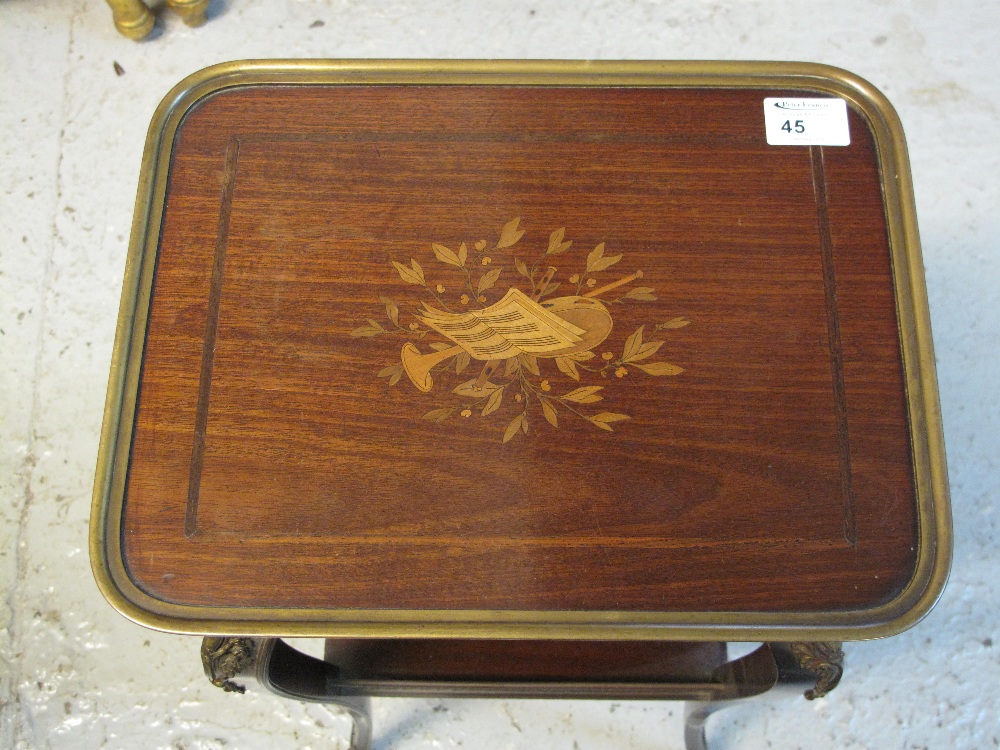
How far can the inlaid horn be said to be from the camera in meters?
1.04

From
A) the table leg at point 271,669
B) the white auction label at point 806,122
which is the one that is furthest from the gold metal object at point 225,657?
the white auction label at point 806,122

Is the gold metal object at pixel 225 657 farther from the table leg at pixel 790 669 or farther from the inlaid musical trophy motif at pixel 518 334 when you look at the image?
the table leg at pixel 790 669

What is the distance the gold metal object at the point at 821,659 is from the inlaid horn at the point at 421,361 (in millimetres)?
575

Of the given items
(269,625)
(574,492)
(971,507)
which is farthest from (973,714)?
(269,625)

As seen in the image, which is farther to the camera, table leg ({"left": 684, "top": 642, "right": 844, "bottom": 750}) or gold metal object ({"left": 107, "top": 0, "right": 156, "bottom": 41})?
gold metal object ({"left": 107, "top": 0, "right": 156, "bottom": 41})

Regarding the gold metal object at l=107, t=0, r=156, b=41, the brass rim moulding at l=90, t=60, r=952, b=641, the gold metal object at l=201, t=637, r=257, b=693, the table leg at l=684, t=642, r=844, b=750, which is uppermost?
the gold metal object at l=107, t=0, r=156, b=41

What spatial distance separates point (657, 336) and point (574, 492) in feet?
0.72

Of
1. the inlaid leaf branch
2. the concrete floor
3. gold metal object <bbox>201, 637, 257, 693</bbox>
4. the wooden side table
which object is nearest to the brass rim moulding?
the wooden side table

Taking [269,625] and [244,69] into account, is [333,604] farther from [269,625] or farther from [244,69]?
[244,69]

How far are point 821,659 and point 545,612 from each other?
1.24ft

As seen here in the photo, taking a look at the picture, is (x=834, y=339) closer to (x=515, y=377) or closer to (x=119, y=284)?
(x=515, y=377)

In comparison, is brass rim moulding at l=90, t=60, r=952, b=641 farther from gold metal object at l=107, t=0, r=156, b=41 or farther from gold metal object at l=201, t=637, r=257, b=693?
gold metal object at l=107, t=0, r=156, b=41

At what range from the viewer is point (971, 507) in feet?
5.05

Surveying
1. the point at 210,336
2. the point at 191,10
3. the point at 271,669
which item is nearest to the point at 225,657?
the point at 271,669
